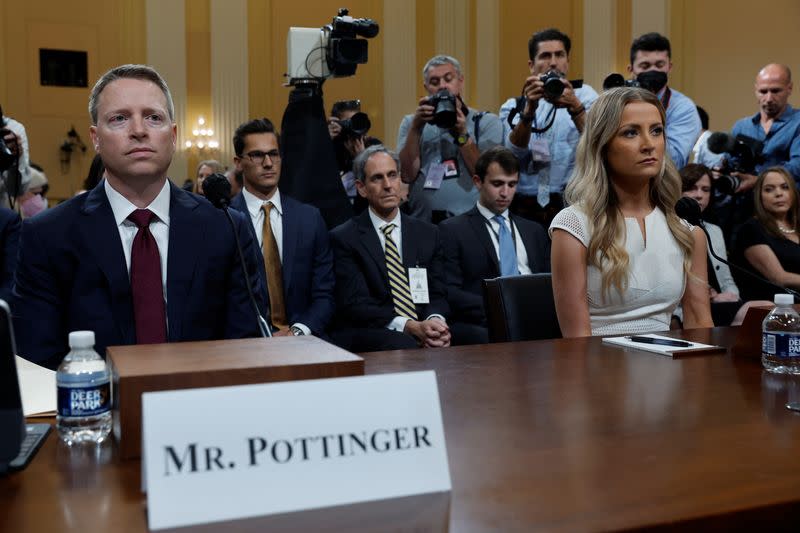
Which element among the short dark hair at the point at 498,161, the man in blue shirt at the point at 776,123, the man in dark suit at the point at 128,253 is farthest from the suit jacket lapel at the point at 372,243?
the man in blue shirt at the point at 776,123

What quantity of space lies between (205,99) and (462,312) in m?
6.31

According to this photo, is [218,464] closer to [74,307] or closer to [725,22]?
[74,307]

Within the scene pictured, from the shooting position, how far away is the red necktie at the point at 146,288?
1.84 metres

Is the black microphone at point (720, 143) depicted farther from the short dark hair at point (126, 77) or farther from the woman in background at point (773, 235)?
the short dark hair at point (126, 77)

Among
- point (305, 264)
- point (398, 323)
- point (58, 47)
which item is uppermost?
point (58, 47)

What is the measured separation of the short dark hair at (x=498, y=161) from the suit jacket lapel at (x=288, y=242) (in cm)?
91

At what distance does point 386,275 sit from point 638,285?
4.76 ft

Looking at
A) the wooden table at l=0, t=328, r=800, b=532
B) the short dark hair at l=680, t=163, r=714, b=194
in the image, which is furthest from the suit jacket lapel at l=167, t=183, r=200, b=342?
the short dark hair at l=680, t=163, r=714, b=194

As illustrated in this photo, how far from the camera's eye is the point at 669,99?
13.9 feet

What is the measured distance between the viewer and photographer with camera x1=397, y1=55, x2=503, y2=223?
4082mm

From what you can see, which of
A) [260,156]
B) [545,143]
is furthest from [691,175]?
[260,156]

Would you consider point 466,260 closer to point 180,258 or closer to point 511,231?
point 511,231

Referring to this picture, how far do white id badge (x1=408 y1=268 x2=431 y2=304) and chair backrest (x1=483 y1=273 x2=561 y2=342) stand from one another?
51.2 inches

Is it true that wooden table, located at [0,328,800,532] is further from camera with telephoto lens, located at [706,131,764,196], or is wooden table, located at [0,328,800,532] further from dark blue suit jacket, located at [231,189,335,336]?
camera with telephoto lens, located at [706,131,764,196]
